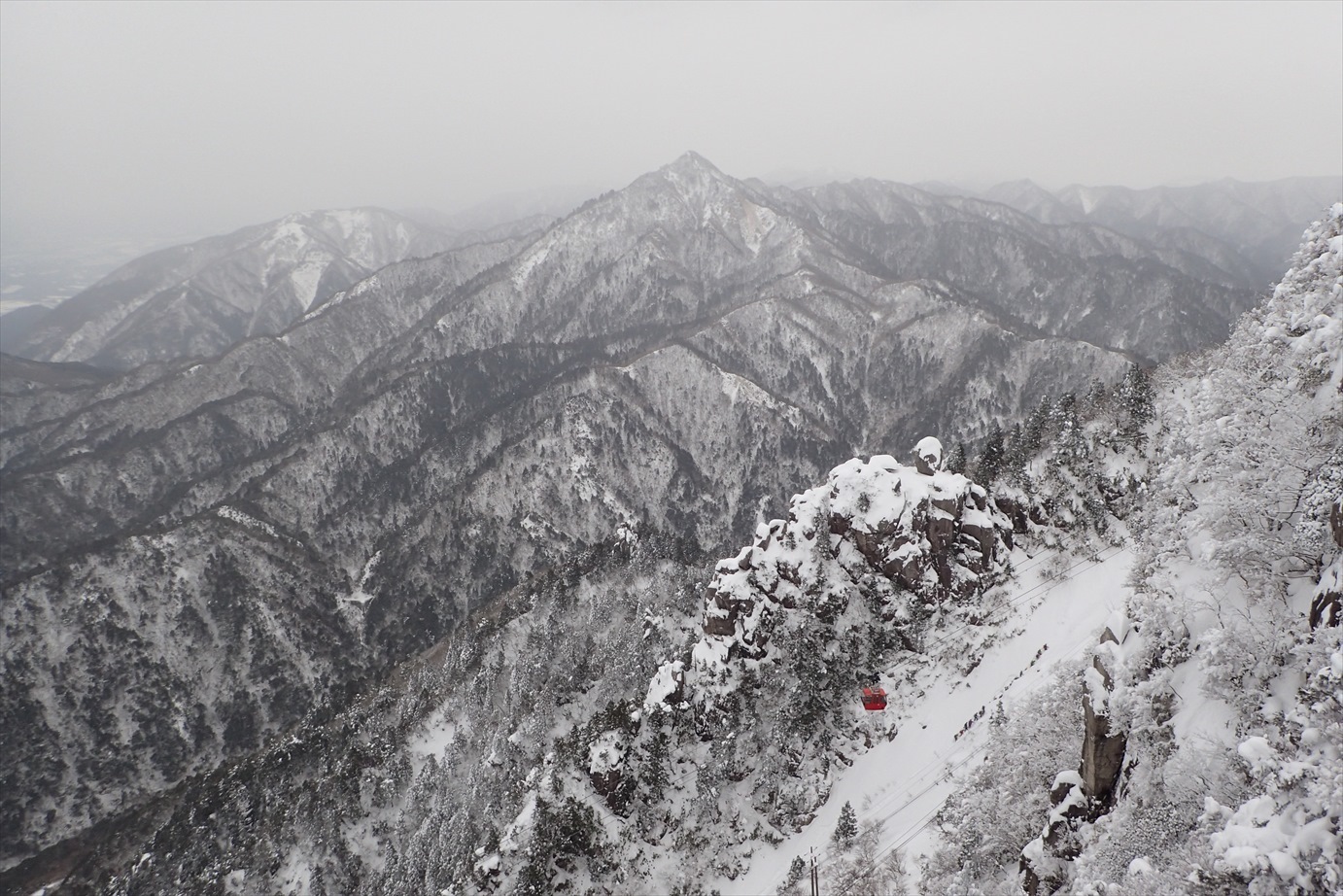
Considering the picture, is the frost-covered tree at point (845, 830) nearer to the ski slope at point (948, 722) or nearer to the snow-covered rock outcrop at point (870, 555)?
the ski slope at point (948, 722)

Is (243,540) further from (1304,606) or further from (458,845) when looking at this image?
(1304,606)

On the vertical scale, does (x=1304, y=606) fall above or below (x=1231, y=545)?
below

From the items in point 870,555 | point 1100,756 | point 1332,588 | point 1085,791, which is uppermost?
point 1332,588

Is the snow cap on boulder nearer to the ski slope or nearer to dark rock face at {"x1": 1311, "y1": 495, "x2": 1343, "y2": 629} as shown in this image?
the ski slope

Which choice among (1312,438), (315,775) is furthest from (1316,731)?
(315,775)

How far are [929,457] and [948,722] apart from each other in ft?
104

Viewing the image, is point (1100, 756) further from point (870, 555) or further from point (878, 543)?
point (870, 555)

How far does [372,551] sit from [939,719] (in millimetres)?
184105

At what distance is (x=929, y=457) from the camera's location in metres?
76.8

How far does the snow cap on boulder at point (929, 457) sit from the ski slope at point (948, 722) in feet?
56.4

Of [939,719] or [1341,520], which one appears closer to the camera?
[1341,520]

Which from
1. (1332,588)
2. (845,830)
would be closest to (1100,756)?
(1332,588)

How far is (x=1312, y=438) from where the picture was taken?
96.1ft

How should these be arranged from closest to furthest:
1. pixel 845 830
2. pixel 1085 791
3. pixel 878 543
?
pixel 1085 791 → pixel 845 830 → pixel 878 543
